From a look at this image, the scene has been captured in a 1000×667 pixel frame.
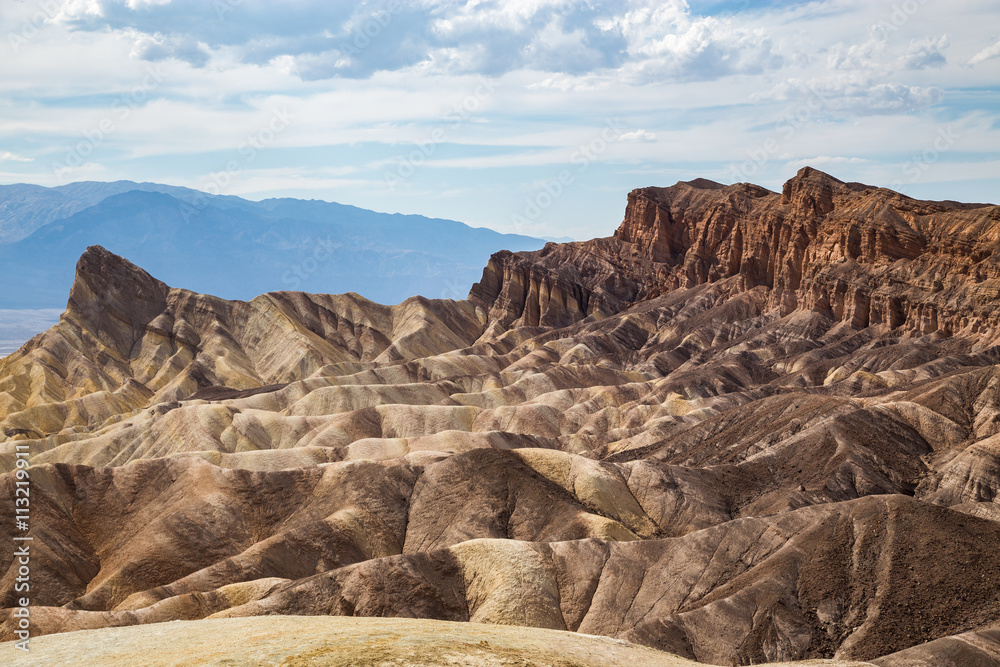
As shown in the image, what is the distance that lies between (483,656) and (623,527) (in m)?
37.8

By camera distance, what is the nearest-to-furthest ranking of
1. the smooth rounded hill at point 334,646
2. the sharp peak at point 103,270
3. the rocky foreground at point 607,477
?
the smooth rounded hill at point 334,646 → the rocky foreground at point 607,477 → the sharp peak at point 103,270

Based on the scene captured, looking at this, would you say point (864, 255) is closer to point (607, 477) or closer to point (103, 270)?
point (607, 477)

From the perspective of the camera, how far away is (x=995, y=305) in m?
131

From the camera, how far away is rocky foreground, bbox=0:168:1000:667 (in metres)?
56.2

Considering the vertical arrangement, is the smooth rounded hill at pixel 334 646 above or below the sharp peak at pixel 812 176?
below

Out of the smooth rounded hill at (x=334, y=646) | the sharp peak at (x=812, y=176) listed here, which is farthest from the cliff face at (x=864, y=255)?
the smooth rounded hill at (x=334, y=646)

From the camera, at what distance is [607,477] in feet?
269

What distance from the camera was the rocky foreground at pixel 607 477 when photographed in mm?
56219

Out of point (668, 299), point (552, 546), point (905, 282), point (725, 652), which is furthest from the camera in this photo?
point (668, 299)

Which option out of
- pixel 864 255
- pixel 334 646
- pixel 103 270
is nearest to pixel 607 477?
pixel 334 646

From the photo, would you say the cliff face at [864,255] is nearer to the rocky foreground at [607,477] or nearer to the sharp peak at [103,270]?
the rocky foreground at [607,477]

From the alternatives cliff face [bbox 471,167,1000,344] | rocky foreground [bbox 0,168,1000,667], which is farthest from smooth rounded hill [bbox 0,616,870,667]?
cliff face [bbox 471,167,1000,344]

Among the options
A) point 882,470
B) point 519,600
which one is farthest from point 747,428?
point 519,600

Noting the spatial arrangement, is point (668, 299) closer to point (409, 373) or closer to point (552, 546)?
point (409, 373)
